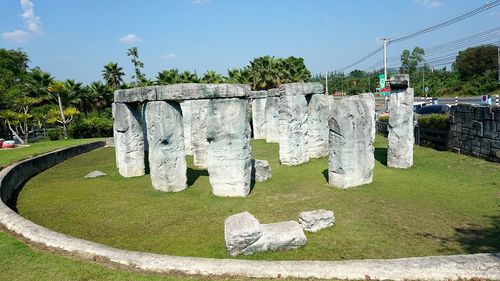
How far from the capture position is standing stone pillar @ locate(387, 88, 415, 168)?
34.9 feet

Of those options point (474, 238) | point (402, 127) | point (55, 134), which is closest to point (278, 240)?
point (474, 238)

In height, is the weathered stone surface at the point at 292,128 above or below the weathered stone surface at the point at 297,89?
below

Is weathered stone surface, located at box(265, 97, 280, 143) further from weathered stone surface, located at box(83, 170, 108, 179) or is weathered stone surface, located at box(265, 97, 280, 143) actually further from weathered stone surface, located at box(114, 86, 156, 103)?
weathered stone surface, located at box(114, 86, 156, 103)

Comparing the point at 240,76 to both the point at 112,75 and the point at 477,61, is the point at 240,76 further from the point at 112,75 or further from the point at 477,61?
the point at 477,61

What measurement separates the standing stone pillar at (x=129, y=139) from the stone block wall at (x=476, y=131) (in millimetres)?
10763

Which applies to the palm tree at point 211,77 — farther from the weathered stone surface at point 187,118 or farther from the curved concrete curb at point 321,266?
the curved concrete curb at point 321,266

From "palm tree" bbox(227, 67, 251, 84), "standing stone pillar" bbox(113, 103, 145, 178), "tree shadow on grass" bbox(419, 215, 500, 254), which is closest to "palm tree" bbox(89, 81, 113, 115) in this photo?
"palm tree" bbox(227, 67, 251, 84)

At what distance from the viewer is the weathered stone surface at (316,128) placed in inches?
519

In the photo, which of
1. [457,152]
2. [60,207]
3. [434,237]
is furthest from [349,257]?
[457,152]

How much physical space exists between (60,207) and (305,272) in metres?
6.76

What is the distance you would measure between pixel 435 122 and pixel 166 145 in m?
10.5

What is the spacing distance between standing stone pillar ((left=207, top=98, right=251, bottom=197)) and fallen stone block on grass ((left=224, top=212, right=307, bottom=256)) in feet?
10.0

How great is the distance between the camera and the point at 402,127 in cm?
1063

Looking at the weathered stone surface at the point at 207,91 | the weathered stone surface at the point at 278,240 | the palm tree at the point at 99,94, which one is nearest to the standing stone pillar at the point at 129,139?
the weathered stone surface at the point at 207,91
